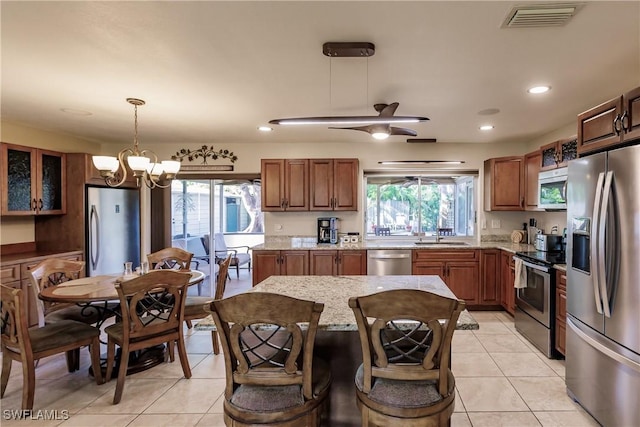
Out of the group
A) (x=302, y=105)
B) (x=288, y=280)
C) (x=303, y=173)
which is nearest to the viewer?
(x=288, y=280)

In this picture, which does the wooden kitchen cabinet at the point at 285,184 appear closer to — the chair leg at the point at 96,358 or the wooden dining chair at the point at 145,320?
the wooden dining chair at the point at 145,320

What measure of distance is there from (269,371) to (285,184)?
3618 mm

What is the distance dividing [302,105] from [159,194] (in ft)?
10.4

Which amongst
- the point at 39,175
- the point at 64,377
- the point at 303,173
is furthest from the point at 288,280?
the point at 39,175

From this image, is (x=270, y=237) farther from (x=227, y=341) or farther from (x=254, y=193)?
(x=227, y=341)

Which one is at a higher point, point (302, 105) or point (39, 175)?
point (302, 105)

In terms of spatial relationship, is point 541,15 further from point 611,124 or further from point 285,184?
point 285,184

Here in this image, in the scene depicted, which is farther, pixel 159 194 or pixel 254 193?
pixel 254 193

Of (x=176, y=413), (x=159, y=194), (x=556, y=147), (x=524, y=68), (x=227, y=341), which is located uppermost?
(x=524, y=68)

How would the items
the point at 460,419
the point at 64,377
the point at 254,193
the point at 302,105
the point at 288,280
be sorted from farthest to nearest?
the point at 254,193, the point at 302,105, the point at 64,377, the point at 288,280, the point at 460,419

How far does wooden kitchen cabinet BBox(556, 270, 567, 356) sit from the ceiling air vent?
2220 millimetres

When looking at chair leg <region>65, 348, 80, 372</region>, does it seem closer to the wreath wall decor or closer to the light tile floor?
the light tile floor

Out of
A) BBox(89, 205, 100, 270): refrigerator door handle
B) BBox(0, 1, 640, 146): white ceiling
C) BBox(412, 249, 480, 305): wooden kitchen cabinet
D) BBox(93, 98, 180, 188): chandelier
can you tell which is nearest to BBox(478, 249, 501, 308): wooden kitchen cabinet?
BBox(412, 249, 480, 305): wooden kitchen cabinet

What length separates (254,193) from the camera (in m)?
6.63
